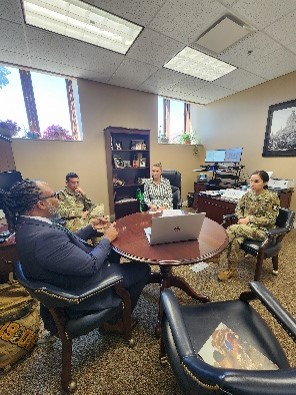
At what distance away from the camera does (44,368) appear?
1.20 metres

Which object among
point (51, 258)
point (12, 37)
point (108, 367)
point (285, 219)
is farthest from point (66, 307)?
point (12, 37)

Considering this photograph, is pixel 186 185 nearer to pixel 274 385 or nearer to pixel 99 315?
pixel 99 315

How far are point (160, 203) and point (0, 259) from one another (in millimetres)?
1878

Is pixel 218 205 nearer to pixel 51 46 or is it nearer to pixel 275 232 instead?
pixel 275 232

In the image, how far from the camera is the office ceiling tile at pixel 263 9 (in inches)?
67.2

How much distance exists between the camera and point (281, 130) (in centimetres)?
338

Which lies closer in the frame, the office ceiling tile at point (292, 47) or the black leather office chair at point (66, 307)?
the black leather office chair at point (66, 307)

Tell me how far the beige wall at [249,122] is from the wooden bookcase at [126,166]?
1.91 metres

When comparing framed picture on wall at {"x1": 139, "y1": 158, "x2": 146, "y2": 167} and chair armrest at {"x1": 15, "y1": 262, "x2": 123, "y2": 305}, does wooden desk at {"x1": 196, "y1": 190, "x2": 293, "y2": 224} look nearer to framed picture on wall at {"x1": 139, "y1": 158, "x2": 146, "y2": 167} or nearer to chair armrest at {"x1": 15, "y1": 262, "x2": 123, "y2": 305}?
framed picture on wall at {"x1": 139, "y1": 158, "x2": 146, "y2": 167}

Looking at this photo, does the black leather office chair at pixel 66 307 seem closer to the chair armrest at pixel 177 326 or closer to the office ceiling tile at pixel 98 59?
the chair armrest at pixel 177 326

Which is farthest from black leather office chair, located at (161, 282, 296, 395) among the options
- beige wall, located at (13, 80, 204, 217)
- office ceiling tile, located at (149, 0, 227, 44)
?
beige wall, located at (13, 80, 204, 217)

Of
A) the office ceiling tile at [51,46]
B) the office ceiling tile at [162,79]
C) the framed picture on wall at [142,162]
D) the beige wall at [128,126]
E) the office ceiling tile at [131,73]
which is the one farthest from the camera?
the framed picture on wall at [142,162]

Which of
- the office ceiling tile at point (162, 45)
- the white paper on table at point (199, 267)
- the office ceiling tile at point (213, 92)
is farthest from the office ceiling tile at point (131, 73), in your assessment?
the white paper on table at point (199, 267)

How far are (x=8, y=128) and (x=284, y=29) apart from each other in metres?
3.69
